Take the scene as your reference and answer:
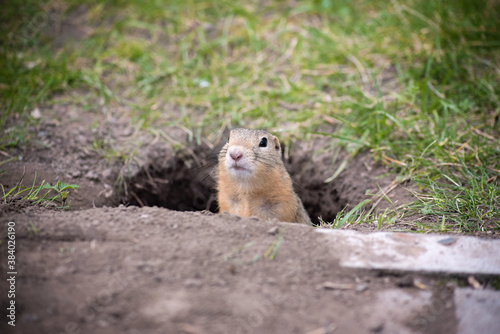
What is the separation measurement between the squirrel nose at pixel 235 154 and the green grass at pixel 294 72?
1.24 m

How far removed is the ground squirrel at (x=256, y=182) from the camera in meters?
4.32

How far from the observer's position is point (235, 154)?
13.7 feet

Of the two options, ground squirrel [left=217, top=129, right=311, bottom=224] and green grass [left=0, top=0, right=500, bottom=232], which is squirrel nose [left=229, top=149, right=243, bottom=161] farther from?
green grass [left=0, top=0, right=500, bottom=232]

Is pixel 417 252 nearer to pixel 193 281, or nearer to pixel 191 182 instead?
pixel 193 281

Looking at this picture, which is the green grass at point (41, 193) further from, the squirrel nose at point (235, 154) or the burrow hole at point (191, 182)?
the squirrel nose at point (235, 154)

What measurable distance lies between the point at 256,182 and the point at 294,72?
2489 mm

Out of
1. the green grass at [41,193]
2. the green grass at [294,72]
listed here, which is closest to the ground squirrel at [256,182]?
the green grass at [294,72]

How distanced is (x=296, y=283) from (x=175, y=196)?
11.9 ft

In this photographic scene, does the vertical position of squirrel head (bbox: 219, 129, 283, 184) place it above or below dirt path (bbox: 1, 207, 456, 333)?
above

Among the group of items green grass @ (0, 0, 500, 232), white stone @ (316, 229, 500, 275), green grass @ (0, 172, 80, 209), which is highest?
green grass @ (0, 0, 500, 232)

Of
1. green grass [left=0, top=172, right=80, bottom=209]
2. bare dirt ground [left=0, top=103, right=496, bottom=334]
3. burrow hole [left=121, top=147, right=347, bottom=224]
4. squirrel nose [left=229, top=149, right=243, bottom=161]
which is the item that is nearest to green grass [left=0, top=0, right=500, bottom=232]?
burrow hole [left=121, top=147, right=347, bottom=224]

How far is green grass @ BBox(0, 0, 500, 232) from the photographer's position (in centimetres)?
498

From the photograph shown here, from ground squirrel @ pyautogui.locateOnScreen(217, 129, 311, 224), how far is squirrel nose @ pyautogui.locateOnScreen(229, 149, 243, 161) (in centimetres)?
3

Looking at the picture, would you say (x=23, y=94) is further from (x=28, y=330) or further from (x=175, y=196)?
(x=28, y=330)
